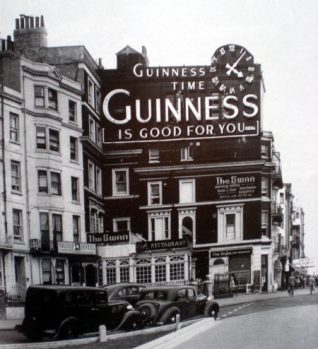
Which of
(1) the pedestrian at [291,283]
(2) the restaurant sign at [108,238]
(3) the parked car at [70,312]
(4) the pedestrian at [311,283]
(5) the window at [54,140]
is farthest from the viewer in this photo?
(4) the pedestrian at [311,283]

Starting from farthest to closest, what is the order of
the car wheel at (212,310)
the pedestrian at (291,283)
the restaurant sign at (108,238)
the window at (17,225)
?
the pedestrian at (291,283) → the car wheel at (212,310) → the restaurant sign at (108,238) → the window at (17,225)

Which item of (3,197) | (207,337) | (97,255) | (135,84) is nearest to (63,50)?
(135,84)

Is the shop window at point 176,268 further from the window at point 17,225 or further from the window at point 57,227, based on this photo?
the window at point 17,225

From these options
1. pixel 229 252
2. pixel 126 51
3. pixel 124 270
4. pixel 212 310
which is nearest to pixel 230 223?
pixel 229 252

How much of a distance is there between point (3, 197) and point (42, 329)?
126cm

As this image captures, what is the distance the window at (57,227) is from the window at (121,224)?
54 centimetres

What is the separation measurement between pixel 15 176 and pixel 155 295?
5.97 ft

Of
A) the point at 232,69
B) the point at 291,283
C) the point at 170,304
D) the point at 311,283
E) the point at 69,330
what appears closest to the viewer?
the point at 69,330

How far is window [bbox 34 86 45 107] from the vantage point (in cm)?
685

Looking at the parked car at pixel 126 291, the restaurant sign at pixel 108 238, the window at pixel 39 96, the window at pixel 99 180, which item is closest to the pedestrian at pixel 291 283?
the parked car at pixel 126 291

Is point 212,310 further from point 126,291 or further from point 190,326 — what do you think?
point 126,291

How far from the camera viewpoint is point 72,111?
7.02 meters

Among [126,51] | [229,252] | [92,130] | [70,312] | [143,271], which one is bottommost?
[70,312]

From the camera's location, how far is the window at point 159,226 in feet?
23.7
